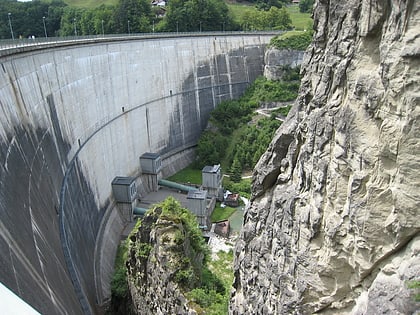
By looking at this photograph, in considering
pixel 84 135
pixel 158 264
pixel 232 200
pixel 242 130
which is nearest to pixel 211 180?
pixel 232 200

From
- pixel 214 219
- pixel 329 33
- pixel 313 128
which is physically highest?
pixel 329 33

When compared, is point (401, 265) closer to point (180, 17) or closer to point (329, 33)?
point (329, 33)

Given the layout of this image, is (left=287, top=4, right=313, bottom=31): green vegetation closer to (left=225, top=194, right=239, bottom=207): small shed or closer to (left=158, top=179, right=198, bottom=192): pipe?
(left=225, top=194, right=239, bottom=207): small shed

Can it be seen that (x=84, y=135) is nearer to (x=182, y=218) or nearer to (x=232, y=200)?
(x=182, y=218)

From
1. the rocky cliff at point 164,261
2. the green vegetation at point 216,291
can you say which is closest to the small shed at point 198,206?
the green vegetation at point 216,291

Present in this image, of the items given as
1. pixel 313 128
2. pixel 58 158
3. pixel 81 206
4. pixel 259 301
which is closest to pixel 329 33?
pixel 313 128

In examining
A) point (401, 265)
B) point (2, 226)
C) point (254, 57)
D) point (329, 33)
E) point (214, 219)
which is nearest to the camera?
point (401, 265)

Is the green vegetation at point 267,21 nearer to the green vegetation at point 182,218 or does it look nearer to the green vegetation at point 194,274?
the green vegetation at point 194,274
